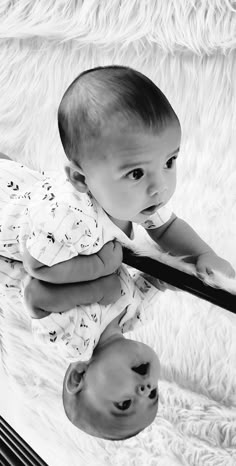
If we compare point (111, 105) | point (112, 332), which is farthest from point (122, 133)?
point (112, 332)

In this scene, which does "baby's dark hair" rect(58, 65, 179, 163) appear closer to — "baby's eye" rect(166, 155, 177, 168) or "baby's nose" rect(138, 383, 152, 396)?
"baby's eye" rect(166, 155, 177, 168)

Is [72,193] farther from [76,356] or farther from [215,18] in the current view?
[215,18]

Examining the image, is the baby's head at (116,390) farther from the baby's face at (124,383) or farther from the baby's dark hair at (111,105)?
the baby's dark hair at (111,105)

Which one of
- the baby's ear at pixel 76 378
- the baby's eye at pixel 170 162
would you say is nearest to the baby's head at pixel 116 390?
the baby's ear at pixel 76 378

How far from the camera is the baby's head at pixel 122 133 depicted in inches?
12.1

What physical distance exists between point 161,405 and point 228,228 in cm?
13

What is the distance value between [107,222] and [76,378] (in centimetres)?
9

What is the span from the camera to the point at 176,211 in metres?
0.46

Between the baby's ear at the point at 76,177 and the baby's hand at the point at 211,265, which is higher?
the baby's ear at the point at 76,177

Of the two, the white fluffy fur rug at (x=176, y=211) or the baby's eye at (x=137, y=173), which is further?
the white fluffy fur rug at (x=176, y=211)

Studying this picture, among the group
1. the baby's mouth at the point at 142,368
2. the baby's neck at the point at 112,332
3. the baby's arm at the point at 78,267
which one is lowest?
the baby's mouth at the point at 142,368

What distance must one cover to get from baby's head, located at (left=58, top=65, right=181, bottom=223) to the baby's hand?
51 mm

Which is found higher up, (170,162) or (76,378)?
(170,162)

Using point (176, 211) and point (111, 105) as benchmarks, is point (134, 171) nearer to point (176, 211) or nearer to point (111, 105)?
point (111, 105)
